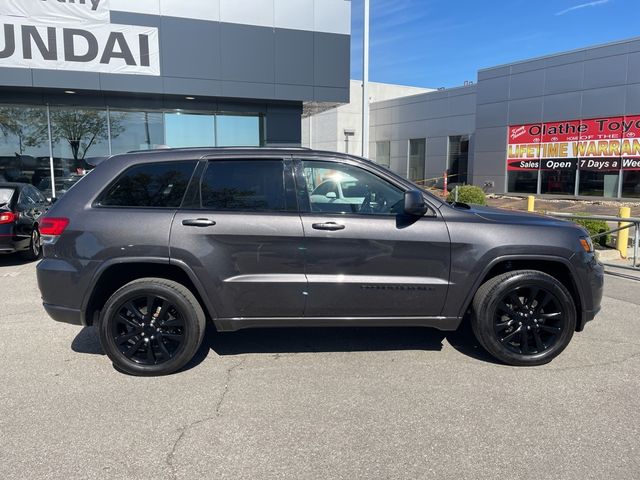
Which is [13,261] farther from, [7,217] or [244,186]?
[244,186]

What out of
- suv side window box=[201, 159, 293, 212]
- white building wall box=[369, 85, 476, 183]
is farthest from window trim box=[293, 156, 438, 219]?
white building wall box=[369, 85, 476, 183]

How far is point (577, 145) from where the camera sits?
21.1 metres

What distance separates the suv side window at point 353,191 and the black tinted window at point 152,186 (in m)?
1.04

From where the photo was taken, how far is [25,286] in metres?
6.95

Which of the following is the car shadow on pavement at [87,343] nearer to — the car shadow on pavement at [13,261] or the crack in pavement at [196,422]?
the crack in pavement at [196,422]

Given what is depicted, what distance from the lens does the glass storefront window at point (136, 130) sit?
1357 cm

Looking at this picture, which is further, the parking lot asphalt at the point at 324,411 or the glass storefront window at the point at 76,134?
the glass storefront window at the point at 76,134

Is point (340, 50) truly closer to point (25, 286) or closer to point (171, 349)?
point (25, 286)

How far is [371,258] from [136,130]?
11.9 metres

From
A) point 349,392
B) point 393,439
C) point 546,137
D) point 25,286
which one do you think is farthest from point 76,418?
point 546,137

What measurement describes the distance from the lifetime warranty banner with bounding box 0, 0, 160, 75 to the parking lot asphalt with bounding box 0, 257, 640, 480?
922cm

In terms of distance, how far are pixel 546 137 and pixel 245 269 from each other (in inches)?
868

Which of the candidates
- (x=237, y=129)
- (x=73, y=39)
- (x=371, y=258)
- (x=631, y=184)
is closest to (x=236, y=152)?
(x=371, y=258)

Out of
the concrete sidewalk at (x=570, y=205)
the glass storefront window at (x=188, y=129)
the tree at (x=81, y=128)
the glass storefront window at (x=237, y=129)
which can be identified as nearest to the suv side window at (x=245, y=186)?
the glass storefront window at (x=188, y=129)
